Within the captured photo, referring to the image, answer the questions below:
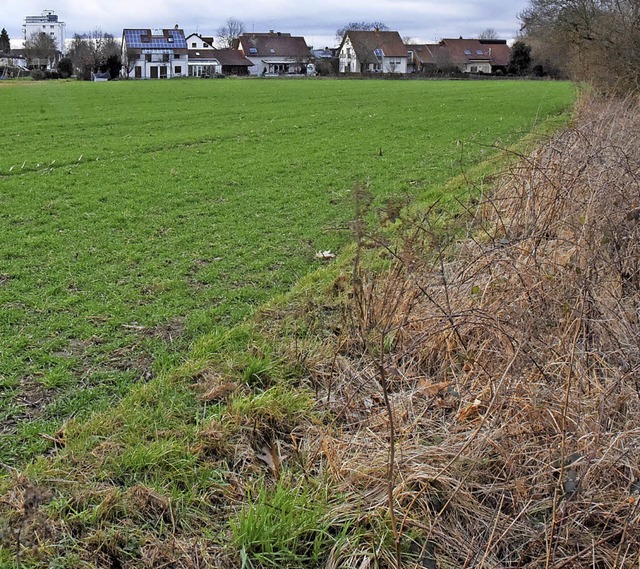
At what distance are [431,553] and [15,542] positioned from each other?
6.00 ft

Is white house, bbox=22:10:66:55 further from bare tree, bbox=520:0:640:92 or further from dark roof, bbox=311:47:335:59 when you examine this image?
bare tree, bbox=520:0:640:92

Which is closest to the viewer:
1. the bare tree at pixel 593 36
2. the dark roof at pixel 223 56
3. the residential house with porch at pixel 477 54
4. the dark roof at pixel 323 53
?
the bare tree at pixel 593 36

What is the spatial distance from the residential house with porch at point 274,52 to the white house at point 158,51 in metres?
11.0

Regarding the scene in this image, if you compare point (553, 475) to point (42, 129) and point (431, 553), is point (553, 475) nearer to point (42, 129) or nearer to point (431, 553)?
point (431, 553)

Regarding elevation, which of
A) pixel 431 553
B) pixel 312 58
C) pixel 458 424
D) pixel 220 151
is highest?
pixel 312 58

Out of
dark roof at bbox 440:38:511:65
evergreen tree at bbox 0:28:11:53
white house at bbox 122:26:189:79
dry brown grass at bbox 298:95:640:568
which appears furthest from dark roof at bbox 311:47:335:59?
dry brown grass at bbox 298:95:640:568

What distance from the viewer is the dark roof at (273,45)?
4077 inches

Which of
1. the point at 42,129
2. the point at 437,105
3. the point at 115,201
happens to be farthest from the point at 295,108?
the point at 115,201

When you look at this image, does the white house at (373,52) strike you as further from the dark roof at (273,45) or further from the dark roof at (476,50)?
the dark roof at (476,50)

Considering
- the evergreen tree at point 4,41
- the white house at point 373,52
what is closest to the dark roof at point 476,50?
the white house at point 373,52


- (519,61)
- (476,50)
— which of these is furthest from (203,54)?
(519,61)

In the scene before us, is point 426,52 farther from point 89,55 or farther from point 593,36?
point 593,36

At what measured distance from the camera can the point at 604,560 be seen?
284cm

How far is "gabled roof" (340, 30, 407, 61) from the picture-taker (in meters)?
96.9
